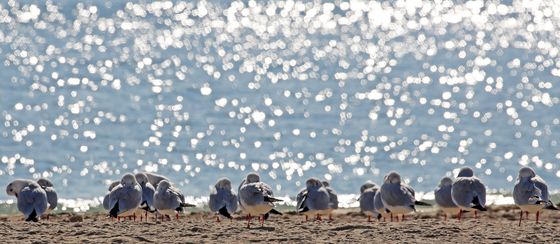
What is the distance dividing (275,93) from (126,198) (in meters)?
27.2

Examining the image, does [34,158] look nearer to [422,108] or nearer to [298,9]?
[422,108]

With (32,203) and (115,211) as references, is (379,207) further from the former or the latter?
(32,203)

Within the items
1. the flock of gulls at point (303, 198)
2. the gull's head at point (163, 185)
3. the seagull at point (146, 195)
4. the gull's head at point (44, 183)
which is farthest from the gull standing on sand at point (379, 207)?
the gull's head at point (44, 183)

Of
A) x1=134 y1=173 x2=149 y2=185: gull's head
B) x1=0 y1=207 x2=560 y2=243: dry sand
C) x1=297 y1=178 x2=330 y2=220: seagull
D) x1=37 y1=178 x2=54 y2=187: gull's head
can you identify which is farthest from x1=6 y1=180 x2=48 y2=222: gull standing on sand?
x1=297 y1=178 x2=330 y2=220: seagull

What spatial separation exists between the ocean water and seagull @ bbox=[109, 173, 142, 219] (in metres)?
8.13

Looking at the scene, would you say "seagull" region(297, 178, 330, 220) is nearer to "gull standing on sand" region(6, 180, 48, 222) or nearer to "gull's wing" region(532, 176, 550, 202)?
"gull's wing" region(532, 176, 550, 202)

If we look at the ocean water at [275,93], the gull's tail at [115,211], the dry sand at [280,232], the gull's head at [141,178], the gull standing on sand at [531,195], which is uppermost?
the ocean water at [275,93]

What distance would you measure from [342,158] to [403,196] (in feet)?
51.3

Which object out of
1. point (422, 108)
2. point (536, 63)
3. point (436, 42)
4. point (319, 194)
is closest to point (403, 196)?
point (319, 194)

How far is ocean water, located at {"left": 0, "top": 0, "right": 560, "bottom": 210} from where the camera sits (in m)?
34.1

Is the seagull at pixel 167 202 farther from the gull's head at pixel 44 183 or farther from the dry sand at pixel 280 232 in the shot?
the gull's head at pixel 44 183

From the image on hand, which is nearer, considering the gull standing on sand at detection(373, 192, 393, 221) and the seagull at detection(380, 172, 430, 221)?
the seagull at detection(380, 172, 430, 221)

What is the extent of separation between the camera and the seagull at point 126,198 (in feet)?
63.8

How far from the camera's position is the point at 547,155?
35.4 metres
